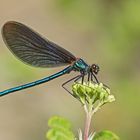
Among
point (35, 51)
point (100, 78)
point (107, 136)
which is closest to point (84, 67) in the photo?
point (35, 51)

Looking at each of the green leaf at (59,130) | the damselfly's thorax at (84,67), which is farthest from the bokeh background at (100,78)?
the green leaf at (59,130)

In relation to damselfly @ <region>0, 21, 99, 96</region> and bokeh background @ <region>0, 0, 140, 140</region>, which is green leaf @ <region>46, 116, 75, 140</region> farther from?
bokeh background @ <region>0, 0, 140, 140</region>

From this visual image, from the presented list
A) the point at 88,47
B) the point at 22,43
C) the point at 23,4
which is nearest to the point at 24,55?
the point at 22,43

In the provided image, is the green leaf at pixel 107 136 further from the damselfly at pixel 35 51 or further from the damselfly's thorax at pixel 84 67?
the damselfly's thorax at pixel 84 67

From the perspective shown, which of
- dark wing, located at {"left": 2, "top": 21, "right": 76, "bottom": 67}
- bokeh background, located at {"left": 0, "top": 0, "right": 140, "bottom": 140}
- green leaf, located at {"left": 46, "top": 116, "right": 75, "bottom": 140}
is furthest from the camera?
bokeh background, located at {"left": 0, "top": 0, "right": 140, "bottom": 140}

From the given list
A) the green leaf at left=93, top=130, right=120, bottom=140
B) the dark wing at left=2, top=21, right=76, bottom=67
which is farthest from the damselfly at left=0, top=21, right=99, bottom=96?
the green leaf at left=93, top=130, right=120, bottom=140

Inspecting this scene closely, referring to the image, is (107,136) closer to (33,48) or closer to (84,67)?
(33,48)

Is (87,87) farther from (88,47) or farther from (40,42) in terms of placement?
(88,47)
